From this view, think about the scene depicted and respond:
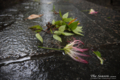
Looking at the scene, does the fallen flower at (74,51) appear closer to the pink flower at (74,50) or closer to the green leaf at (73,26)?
the pink flower at (74,50)

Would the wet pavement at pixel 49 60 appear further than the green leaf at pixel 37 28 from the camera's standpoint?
No

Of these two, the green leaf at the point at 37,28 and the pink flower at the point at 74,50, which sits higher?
the green leaf at the point at 37,28

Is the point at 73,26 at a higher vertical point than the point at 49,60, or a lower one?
higher

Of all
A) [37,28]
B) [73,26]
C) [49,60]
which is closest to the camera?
[49,60]

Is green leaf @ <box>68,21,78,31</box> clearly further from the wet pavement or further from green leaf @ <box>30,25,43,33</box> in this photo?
green leaf @ <box>30,25,43,33</box>

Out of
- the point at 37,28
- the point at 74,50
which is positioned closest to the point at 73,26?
the point at 74,50

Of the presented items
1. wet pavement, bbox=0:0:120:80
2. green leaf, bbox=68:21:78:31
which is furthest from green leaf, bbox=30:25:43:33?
green leaf, bbox=68:21:78:31

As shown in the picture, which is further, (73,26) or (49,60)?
(73,26)

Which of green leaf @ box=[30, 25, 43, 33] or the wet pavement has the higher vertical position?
green leaf @ box=[30, 25, 43, 33]

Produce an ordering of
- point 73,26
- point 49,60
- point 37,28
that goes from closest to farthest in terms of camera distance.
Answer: point 49,60
point 73,26
point 37,28

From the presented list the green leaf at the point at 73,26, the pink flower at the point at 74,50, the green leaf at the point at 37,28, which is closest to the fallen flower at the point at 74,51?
the pink flower at the point at 74,50

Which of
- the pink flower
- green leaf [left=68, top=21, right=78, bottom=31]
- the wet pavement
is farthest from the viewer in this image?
green leaf [left=68, top=21, right=78, bottom=31]

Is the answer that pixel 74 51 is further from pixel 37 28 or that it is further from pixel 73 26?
pixel 37 28
